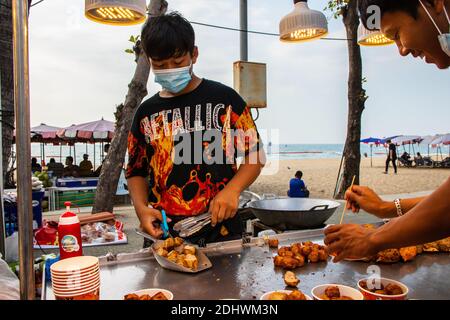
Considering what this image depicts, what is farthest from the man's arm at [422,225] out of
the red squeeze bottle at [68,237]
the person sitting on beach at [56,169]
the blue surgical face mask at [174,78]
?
the person sitting on beach at [56,169]

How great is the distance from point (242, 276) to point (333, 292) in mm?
478

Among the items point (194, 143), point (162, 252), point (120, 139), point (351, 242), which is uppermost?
point (120, 139)

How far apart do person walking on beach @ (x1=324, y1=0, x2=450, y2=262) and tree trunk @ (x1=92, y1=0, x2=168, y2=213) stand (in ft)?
19.6

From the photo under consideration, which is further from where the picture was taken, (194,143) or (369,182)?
(369,182)

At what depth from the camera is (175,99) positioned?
6.79 ft

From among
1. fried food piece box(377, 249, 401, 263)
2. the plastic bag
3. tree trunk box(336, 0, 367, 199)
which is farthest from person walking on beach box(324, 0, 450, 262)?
tree trunk box(336, 0, 367, 199)

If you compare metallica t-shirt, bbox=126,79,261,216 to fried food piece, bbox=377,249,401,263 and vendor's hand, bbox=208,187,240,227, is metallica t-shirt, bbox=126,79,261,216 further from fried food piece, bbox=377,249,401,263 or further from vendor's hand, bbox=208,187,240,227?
fried food piece, bbox=377,249,401,263

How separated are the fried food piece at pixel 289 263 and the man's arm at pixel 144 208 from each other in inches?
25.7

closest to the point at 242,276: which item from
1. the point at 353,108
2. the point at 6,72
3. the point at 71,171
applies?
the point at 6,72

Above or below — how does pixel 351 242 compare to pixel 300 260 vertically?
above

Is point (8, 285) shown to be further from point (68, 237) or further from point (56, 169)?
point (56, 169)

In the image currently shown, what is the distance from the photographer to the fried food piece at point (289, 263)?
5.54ft

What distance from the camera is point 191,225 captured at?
187 centimetres

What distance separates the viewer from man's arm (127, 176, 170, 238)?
5.89 feet
